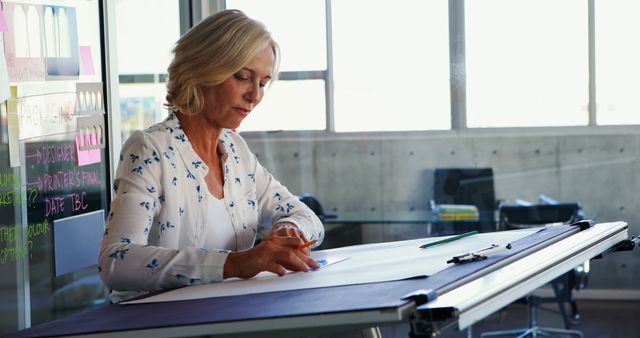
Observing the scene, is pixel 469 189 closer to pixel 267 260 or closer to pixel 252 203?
pixel 252 203

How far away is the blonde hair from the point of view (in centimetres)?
226

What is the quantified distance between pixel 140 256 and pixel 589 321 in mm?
3616

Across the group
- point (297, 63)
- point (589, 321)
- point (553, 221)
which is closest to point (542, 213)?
point (553, 221)

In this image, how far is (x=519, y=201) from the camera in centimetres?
506

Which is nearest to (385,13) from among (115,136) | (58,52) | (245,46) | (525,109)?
(525,109)

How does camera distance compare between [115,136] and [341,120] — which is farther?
[341,120]

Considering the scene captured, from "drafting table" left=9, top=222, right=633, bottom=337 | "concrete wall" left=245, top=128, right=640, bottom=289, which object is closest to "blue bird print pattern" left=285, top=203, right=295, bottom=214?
"drafting table" left=9, top=222, right=633, bottom=337

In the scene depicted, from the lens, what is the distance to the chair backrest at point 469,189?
5.04m

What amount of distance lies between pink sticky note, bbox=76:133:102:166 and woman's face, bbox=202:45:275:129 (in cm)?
140

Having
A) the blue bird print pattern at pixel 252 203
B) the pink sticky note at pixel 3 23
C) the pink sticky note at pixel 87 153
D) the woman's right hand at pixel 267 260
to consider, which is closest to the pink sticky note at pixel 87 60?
the pink sticky note at pixel 87 153

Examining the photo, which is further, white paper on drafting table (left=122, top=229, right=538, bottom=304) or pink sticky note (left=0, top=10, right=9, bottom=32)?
pink sticky note (left=0, top=10, right=9, bottom=32)

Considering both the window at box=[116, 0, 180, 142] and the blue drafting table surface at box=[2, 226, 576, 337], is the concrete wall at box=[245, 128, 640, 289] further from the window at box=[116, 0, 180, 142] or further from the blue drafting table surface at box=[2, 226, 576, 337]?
the blue drafting table surface at box=[2, 226, 576, 337]

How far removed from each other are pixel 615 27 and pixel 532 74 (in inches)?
17.8

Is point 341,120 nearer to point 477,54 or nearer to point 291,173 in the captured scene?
point 291,173
